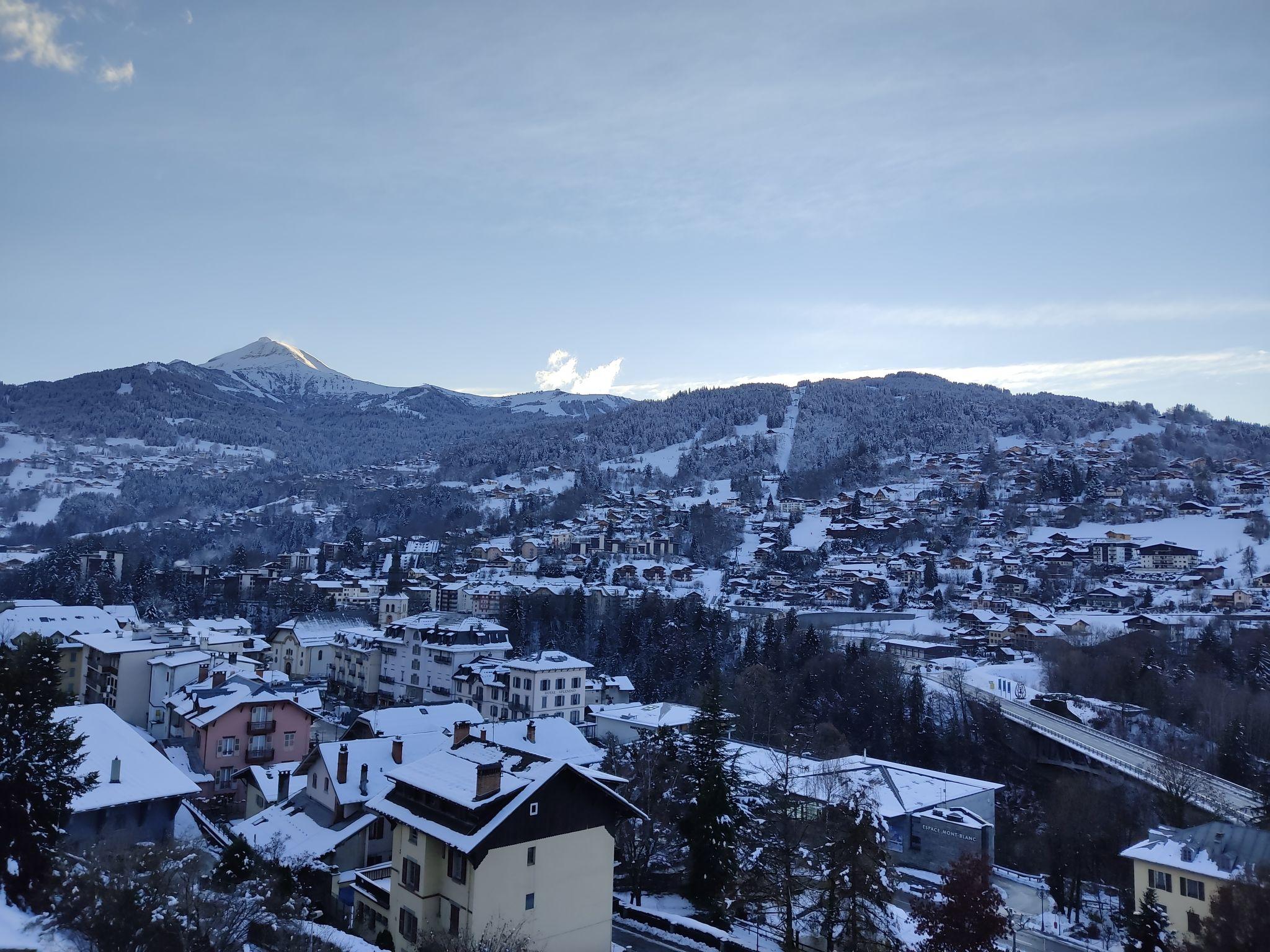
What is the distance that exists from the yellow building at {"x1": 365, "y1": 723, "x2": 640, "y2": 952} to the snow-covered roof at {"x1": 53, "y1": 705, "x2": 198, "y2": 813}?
21.4 feet

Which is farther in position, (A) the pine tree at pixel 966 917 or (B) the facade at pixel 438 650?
(B) the facade at pixel 438 650

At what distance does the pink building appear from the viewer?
2895 centimetres

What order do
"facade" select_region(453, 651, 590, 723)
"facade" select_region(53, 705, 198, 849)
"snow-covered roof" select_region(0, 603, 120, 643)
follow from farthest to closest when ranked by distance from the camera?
"facade" select_region(453, 651, 590, 723) → "snow-covered roof" select_region(0, 603, 120, 643) → "facade" select_region(53, 705, 198, 849)

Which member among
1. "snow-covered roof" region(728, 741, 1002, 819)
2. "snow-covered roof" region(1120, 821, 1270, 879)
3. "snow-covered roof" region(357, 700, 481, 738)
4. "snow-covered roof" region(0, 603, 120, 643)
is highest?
"snow-covered roof" region(0, 603, 120, 643)

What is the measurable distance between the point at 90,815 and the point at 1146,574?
3199 inches

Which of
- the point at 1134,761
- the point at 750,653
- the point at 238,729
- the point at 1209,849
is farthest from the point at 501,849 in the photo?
the point at 750,653

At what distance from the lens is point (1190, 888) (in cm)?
2305

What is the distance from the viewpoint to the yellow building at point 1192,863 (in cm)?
2239

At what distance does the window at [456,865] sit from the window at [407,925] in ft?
3.54

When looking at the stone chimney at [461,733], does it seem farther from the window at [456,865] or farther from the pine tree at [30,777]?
the pine tree at [30,777]

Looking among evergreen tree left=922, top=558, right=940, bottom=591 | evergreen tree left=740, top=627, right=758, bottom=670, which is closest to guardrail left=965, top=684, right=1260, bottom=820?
evergreen tree left=740, top=627, right=758, bottom=670

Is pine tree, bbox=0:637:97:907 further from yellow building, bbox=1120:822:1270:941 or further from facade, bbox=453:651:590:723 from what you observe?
facade, bbox=453:651:590:723

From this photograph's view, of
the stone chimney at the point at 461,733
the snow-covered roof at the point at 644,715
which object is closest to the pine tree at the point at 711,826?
the stone chimney at the point at 461,733

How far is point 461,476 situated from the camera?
555ft
